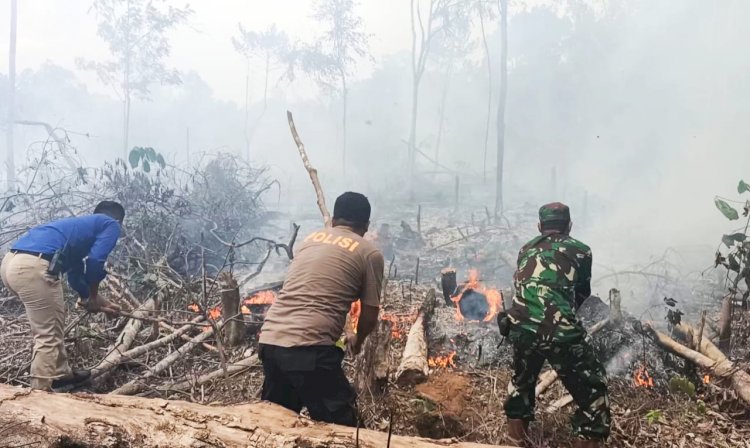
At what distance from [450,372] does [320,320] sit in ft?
7.02

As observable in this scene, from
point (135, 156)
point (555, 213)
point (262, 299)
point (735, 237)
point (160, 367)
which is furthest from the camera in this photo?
point (135, 156)

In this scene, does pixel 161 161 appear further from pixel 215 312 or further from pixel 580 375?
pixel 580 375

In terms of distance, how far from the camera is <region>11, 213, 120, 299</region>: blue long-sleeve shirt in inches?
147

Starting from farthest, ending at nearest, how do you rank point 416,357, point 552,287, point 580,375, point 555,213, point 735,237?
point 735,237, point 416,357, point 555,213, point 552,287, point 580,375

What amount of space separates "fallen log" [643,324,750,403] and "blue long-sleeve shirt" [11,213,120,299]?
196 inches

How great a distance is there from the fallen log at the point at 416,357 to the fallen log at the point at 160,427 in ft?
5.23

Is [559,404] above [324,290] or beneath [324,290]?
beneath

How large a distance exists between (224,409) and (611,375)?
134 inches

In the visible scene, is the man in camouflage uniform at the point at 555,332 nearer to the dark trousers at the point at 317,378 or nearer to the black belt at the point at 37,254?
the dark trousers at the point at 317,378

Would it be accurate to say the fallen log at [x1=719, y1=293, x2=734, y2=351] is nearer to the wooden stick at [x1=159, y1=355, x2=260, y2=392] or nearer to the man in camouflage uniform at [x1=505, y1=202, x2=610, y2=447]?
the man in camouflage uniform at [x1=505, y1=202, x2=610, y2=447]

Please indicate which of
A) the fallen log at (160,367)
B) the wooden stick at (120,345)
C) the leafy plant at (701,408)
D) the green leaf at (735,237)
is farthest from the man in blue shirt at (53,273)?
the green leaf at (735,237)

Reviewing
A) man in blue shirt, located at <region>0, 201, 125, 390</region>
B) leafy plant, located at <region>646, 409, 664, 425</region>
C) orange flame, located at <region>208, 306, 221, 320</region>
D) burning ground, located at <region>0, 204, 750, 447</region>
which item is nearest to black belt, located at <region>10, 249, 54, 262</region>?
man in blue shirt, located at <region>0, 201, 125, 390</region>

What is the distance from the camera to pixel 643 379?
3.72m

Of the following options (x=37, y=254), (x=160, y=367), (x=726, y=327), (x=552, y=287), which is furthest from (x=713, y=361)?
(x=37, y=254)
